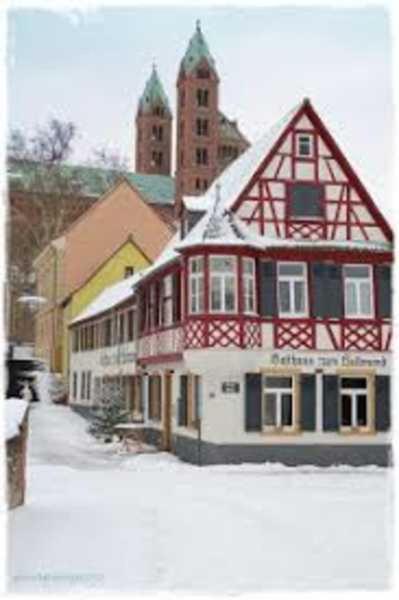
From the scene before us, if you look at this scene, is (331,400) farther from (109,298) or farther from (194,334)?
(109,298)

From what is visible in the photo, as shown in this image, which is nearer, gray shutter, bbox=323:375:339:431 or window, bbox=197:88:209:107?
window, bbox=197:88:209:107

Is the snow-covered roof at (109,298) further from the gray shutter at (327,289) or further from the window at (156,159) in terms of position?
the gray shutter at (327,289)

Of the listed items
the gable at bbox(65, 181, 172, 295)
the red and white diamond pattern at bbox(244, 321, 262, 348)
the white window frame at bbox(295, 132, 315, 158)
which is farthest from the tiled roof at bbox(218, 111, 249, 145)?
the gable at bbox(65, 181, 172, 295)

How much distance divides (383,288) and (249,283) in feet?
7.11

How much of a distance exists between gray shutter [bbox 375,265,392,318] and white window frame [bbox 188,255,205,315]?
2.83 meters

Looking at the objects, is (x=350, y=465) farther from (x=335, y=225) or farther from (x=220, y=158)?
(x=220, y=158)

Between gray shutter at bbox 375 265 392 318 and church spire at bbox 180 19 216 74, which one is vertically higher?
church spire at bbox 180 19 216 74

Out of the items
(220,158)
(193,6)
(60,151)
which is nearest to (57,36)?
(193,6)

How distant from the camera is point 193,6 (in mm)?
10094

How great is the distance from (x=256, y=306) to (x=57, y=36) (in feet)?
21.4

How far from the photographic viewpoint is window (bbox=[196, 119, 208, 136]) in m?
19.0

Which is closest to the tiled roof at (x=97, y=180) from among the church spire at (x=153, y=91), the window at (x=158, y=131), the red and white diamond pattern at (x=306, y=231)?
the window at (x=158, y=131)

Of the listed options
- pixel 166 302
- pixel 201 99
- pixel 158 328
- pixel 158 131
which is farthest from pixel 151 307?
pixel 201 99

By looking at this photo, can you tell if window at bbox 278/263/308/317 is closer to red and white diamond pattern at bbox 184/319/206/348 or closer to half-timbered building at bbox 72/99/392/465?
half-timbered building at bbox 72/99/392/465
